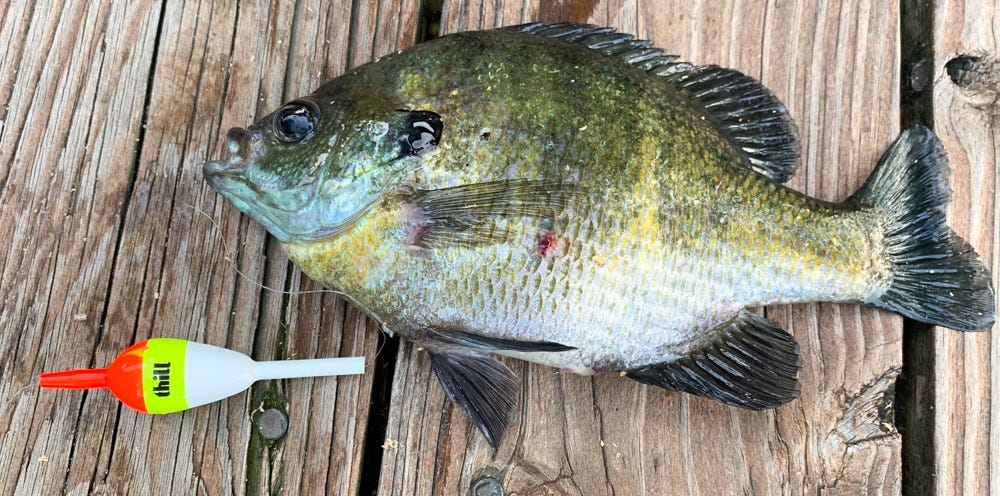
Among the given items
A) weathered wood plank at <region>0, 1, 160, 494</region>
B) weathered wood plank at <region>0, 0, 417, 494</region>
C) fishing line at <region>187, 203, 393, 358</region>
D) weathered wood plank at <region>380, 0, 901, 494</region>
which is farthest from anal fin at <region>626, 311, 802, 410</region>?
weathered wood plank at <region>0, 1, 160, 494</region>

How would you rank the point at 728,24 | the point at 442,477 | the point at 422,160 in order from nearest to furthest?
the point at 422,160
the point at 442,477
the point at 728,24

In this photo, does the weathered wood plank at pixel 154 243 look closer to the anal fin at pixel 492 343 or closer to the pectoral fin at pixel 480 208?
the anal fin at pixel 492 343

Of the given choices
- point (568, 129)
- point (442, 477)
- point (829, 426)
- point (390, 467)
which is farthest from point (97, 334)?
point (829, 426)

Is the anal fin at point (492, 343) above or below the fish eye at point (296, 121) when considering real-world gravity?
below

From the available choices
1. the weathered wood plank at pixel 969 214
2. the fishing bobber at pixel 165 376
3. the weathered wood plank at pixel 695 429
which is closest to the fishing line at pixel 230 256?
the fishing bobber at pixel 165 376

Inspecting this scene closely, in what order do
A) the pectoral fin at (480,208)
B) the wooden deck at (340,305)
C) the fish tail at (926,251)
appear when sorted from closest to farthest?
1. the pectoral fin at (480,208)
2. the fish tail at (926,251)
3. the wooden deck at (340,305)

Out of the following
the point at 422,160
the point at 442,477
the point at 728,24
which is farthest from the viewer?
the point at 728,24

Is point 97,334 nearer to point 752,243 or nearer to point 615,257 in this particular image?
point 615,257
